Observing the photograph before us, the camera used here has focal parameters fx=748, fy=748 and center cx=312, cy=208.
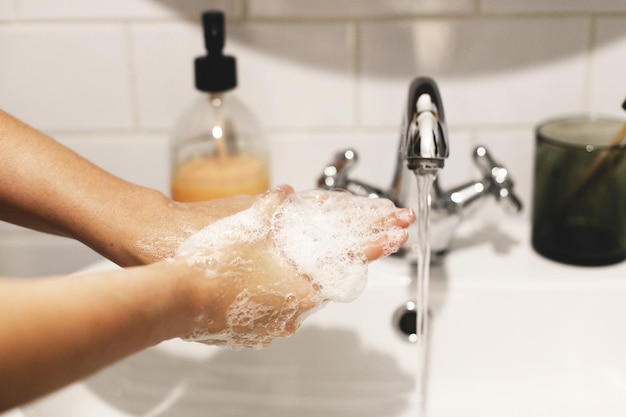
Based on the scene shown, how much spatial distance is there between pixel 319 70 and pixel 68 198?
27 centimetres

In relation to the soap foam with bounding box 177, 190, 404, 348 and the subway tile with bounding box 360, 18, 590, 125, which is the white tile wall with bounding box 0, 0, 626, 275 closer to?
the subway tile with bounding box 360, 18, 590, 125

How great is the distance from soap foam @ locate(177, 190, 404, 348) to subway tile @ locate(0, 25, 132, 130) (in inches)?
9.9

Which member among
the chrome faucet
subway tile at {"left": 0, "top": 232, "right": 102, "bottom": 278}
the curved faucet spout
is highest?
the curved faucet spout

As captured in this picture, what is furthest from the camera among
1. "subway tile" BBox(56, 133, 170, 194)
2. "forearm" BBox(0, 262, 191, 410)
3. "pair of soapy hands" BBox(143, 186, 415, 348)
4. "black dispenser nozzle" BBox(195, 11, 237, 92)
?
"subway tile" BBox(56, 133, 170, 194)

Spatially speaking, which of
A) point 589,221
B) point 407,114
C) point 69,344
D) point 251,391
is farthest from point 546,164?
point 69,344

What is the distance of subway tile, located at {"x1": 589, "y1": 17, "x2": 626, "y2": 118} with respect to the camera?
66cm

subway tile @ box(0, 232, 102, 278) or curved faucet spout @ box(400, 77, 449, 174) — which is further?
subway tile @ box(0, 232, 102, 278)

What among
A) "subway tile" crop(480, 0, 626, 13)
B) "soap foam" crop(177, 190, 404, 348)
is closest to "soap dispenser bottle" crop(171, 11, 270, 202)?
"soap foam" crop(177, 190, 404, 348)

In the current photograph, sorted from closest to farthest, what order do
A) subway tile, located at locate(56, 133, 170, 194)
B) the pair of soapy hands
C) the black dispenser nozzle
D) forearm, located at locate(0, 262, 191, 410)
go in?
forearm, located at locate(0, 262, 191, 410) < the pair of soapy hands < the black dispenser nozzle < subway tile, located at locate(56, 133, 170, 194)

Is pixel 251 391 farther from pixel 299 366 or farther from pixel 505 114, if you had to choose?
pixel 505 114

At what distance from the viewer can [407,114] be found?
526 mm

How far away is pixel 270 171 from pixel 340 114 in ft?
0.28

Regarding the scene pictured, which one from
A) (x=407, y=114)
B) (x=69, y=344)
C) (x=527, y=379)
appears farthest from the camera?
(x=527, y=379)

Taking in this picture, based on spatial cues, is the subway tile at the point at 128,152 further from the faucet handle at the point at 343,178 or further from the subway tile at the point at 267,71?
the faucet handle at the point at 343,178
